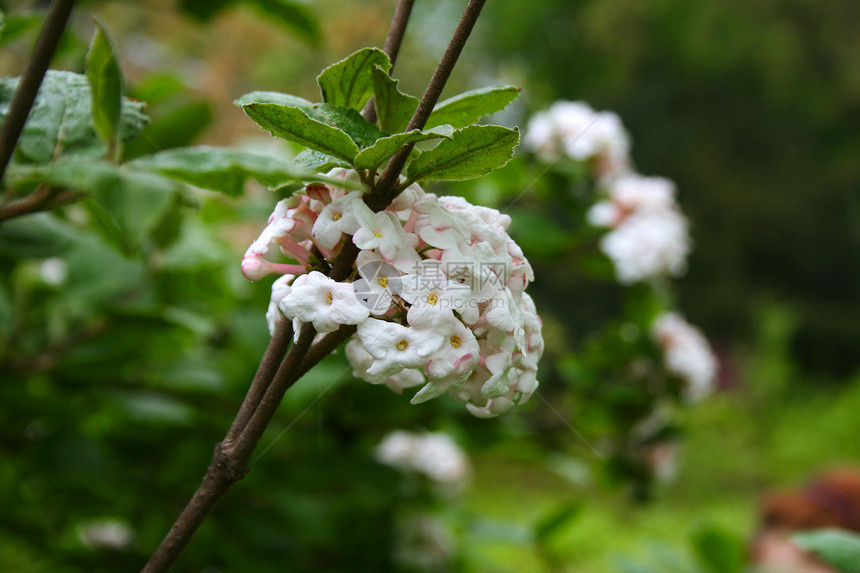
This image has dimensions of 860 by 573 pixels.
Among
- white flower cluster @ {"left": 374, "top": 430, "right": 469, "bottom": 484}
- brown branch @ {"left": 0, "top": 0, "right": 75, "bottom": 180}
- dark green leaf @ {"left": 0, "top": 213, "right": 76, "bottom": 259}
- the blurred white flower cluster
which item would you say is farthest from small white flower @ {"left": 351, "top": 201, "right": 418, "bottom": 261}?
white flower cluster @ {"left": 374, "top": 430, "right": 469, "bottom": 484}

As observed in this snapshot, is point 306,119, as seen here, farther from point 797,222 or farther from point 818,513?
point 797,222

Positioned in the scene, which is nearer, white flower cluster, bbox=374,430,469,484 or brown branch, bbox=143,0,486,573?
brown branch, bbox=143,0,486,573

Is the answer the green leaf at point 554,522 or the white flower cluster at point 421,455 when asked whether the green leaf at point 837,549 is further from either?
the white flower cluster at point 421,455

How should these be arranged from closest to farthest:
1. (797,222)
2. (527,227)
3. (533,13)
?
(527,227)
(797,222)
(533,13)

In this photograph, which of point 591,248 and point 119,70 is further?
point 591,248

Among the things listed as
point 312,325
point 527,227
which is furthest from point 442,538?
point 312,325

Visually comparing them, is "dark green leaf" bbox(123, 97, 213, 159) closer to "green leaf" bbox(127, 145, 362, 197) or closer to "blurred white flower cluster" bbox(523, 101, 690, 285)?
"green leaf" bbox(127, 145, 362, 197)

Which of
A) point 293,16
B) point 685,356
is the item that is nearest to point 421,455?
point 685,356

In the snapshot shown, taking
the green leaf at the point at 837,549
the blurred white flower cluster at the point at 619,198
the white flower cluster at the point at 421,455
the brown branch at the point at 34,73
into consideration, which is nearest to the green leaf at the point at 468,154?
the brown branch at the point at 34,73
